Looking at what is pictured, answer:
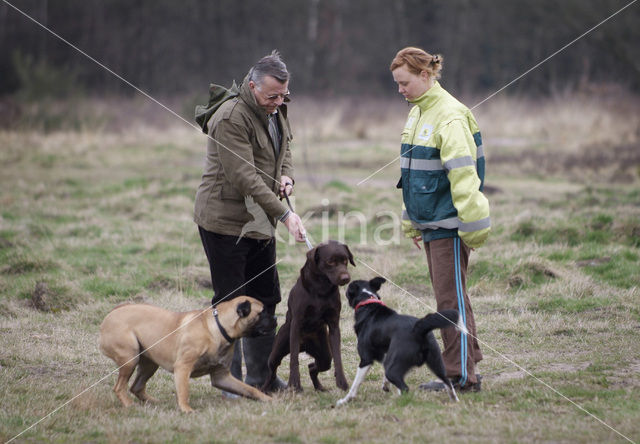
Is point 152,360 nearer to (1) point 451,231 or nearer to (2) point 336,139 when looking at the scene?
(1) point 451,231

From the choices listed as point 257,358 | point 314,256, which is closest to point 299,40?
point 257,358

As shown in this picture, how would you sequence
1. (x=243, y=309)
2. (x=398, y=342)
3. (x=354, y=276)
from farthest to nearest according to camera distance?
(x=354, y=276) → (x=243, y=309) → (x=398, y=342)

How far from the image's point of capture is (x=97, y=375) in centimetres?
624

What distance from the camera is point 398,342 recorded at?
16.6 feet

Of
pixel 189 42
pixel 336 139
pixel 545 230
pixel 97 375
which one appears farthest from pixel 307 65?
pixel 97 375

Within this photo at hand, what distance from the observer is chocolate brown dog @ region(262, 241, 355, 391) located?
17.8 ft

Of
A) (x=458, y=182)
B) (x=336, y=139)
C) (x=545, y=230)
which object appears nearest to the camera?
(x=458, y=182)

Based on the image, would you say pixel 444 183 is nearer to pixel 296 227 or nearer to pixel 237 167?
pixel 296 227

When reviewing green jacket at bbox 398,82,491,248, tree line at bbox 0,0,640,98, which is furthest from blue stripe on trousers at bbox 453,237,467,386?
tree line at bbox 0,0,640,98

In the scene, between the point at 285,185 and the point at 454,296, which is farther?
the point at 285,185

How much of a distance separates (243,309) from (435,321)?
128 cm

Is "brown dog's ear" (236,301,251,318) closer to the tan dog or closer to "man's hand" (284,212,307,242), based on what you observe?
the tan dog

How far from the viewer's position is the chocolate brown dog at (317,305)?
5.44m

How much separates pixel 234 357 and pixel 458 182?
2.23 metres
